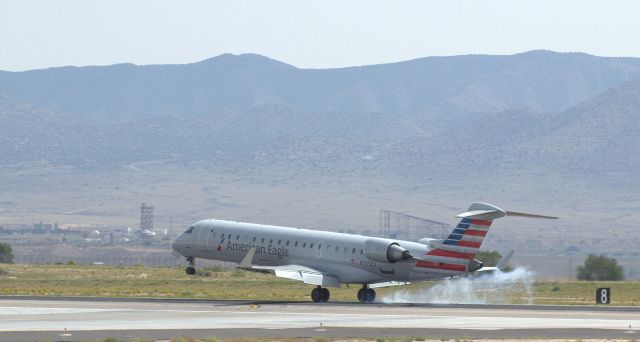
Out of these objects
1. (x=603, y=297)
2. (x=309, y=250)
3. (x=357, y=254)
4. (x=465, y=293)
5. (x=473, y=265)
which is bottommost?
(x=465, y=293)

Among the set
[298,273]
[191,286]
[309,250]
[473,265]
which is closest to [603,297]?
[473,265]

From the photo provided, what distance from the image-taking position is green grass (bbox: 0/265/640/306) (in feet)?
262

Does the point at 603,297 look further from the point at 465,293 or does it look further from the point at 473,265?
the point at 473,265

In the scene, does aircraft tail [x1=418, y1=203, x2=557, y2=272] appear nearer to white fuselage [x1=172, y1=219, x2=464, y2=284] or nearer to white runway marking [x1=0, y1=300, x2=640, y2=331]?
white fuselage [x1=172, y1=219, x2=464, y2=284]

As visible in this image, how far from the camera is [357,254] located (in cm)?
7350

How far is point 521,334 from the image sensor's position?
5066 cm

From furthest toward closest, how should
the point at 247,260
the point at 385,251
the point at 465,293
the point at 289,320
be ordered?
the point at 465,293 < the point at 247,260 < the point at 385,251 < the point at 289,320

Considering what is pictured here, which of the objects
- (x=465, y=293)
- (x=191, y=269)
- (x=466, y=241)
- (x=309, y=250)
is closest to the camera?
(x=466, y=241)

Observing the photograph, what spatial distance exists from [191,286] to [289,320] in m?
34.5

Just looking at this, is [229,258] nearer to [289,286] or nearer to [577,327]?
[289,286]

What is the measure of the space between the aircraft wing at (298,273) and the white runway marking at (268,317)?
3827 mm

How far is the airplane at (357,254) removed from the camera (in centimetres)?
7025

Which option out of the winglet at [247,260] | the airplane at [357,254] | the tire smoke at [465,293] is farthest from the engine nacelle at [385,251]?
the winglet at [247,260]

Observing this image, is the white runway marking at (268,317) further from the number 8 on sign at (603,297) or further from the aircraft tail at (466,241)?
the number 8 on sign at (603,297)
